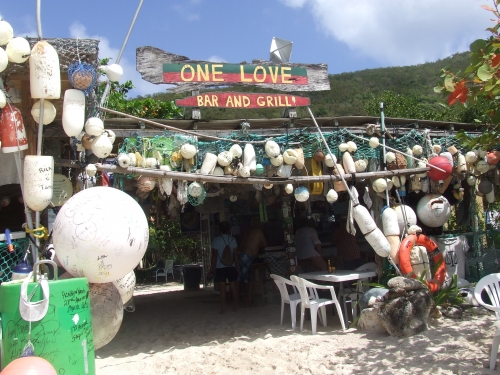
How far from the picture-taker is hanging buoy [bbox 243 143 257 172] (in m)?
6.77

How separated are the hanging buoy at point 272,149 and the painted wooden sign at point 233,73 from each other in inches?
49.7

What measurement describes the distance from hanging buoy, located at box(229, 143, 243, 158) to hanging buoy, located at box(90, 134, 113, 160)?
5.95 feet

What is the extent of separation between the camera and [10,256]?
5.28 m

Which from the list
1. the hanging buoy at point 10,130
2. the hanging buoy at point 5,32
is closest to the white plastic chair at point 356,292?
the hanging buoy at point 10,130

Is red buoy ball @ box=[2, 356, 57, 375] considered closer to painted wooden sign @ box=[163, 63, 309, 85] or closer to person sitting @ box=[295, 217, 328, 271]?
painted wooden sign @ box=[163, 63, 309, 85]

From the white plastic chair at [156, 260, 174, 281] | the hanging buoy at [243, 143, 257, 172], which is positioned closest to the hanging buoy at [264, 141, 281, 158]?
the hanging buoy at [243, 143, 257, 172]

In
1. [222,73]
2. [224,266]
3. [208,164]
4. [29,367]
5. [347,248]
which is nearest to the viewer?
[29,367]

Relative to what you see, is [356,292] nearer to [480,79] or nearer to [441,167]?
[441,167]

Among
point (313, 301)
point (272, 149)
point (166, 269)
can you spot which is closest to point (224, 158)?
point (272, 149)

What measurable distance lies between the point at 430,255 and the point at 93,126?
5522 millimetres

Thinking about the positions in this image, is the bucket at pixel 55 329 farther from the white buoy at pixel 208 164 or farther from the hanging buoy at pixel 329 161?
the hanging buoy at pixel 329 161

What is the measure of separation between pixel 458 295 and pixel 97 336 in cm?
550

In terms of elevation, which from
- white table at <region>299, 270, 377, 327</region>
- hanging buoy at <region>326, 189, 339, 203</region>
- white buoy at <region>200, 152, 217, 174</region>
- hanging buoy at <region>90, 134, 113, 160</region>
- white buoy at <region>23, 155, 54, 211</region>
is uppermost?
hanging buoy at <region>90, 134, 113, 160</region>

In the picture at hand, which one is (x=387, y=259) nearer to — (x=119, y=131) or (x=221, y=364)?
(x=221, y=364)
